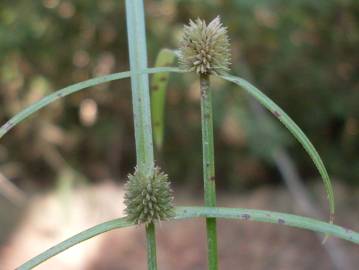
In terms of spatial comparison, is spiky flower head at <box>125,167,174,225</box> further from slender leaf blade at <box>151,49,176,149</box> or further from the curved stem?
slender leaf blade at <box>151,49,176,149</box>

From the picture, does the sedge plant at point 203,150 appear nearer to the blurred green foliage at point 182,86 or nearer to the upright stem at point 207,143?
the upright stem at point 207,143

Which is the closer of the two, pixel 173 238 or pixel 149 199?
pixel 149 199

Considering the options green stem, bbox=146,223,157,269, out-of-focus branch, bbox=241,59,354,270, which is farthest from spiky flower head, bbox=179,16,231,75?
out-of-focus branch, bbox=241,59,354,270

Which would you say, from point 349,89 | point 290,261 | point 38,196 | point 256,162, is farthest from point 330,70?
point 38,196

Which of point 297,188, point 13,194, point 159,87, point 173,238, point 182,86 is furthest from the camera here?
point 13,194

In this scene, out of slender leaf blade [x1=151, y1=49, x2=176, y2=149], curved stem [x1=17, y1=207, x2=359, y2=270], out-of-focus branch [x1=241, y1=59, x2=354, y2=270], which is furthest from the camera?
out-of-focus branch [x1=241, y1=59, x2=354, y2=270]

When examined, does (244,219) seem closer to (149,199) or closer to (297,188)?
(149,199)

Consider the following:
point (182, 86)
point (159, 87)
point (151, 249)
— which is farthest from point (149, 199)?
point (182, 86)
